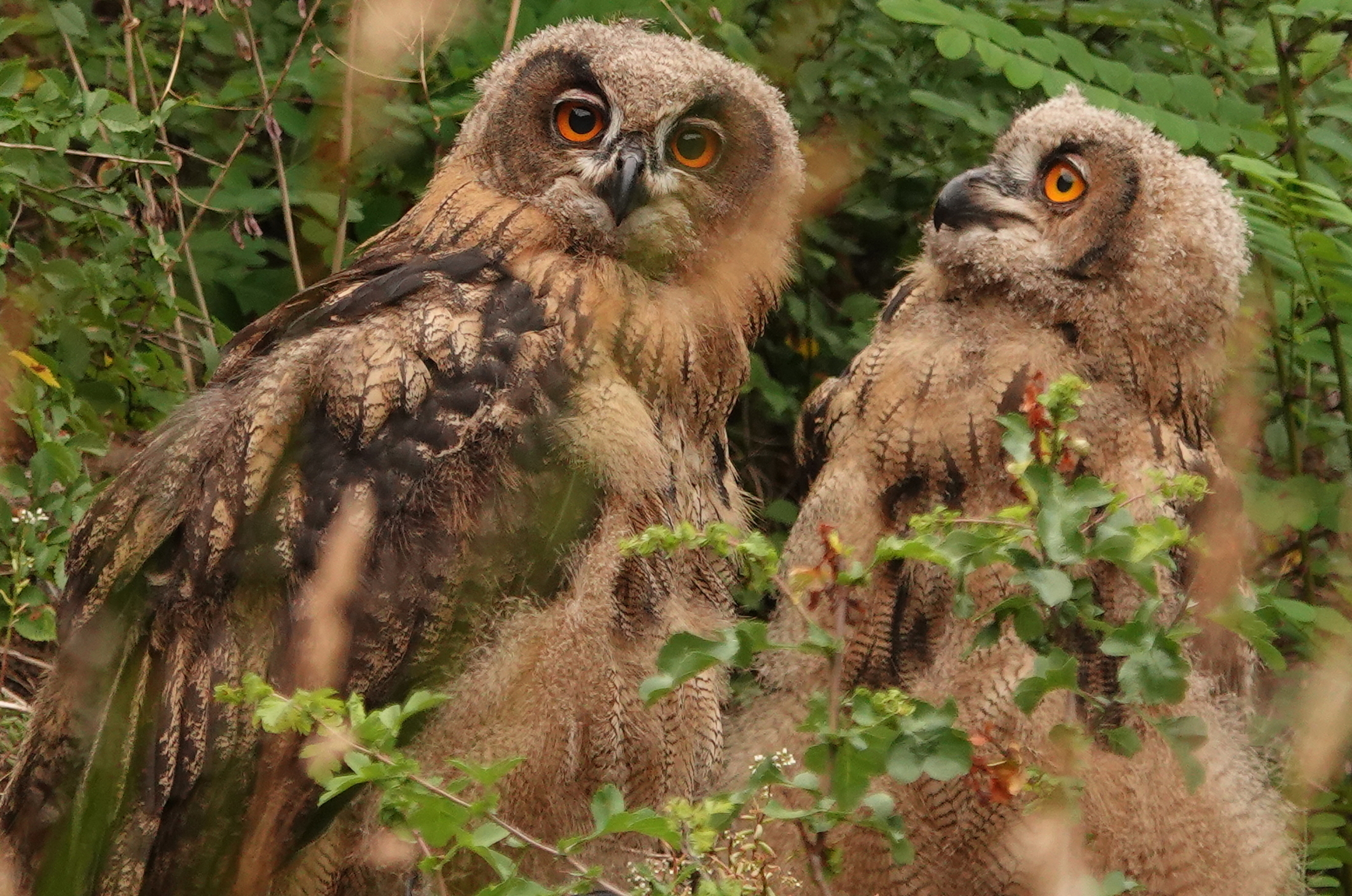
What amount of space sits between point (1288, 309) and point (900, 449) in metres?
1.07

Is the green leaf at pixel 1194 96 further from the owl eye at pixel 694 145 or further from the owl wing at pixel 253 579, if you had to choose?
the owl wing at pixel 253 579

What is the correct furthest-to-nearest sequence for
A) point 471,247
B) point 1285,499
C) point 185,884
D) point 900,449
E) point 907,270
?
1. point 907,270
2. point 1285,499
3. point 900,449
4. point 471,247
5. point 185,884

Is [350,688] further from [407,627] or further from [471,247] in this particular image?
[471,247]

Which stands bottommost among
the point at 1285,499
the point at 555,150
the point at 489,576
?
the point at 489,576

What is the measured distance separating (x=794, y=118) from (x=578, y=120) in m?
1.22

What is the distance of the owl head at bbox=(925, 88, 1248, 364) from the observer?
3217 millimetres

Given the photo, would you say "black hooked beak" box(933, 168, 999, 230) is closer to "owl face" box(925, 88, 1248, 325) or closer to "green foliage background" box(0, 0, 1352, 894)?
"owl face" box(925, 88, 1248, 325)

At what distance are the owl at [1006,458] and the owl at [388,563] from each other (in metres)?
0.58

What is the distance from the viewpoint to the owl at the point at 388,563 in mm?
2439

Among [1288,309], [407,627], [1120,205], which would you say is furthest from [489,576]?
[1288,309]

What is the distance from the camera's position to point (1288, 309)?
365cm

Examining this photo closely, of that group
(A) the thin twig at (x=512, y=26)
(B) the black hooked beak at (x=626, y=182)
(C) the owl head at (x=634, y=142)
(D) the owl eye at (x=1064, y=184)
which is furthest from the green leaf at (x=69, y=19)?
(D) the owl eye at (x=1064, y=184)

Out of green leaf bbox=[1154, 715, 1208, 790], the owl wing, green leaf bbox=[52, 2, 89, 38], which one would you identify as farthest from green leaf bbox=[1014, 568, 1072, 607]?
green leaf bbox=[52, 2, 89, 38]

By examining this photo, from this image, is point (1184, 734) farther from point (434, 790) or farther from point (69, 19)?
point (69, 19)
